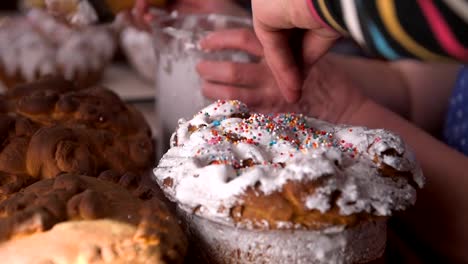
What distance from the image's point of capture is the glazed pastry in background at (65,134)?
59 centimetres

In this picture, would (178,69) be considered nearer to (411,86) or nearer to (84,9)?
(84,9)

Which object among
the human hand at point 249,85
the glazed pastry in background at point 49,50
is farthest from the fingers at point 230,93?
the glazed pastry in background at point 49,50

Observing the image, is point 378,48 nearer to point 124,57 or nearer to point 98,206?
point 98,206

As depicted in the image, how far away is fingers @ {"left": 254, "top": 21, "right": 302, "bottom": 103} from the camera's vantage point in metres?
0.64

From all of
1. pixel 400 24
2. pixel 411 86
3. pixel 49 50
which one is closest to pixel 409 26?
pixel 400 24

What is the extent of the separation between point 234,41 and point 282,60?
0.55 ft

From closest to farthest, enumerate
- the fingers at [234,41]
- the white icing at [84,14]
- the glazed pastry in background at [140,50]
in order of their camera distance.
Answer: the fingers at [234,41] < the white icing at [84,14] < the glazed pastry in background at [140,50]

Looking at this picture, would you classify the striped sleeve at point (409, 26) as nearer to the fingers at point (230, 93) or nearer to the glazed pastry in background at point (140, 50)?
the fingers at point (230, 93)

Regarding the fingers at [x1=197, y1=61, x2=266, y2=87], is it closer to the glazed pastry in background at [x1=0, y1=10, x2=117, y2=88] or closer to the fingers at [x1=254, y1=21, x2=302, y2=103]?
the fingers at [x1=254, y1=21, x2=302, y2=103]

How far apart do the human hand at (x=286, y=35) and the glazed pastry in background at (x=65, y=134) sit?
0.60 feet

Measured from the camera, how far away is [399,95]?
1.16m

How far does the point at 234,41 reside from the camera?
0.82 metres

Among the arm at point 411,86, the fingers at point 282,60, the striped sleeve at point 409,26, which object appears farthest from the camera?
the arm at point 411,86

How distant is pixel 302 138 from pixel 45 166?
259 mm
